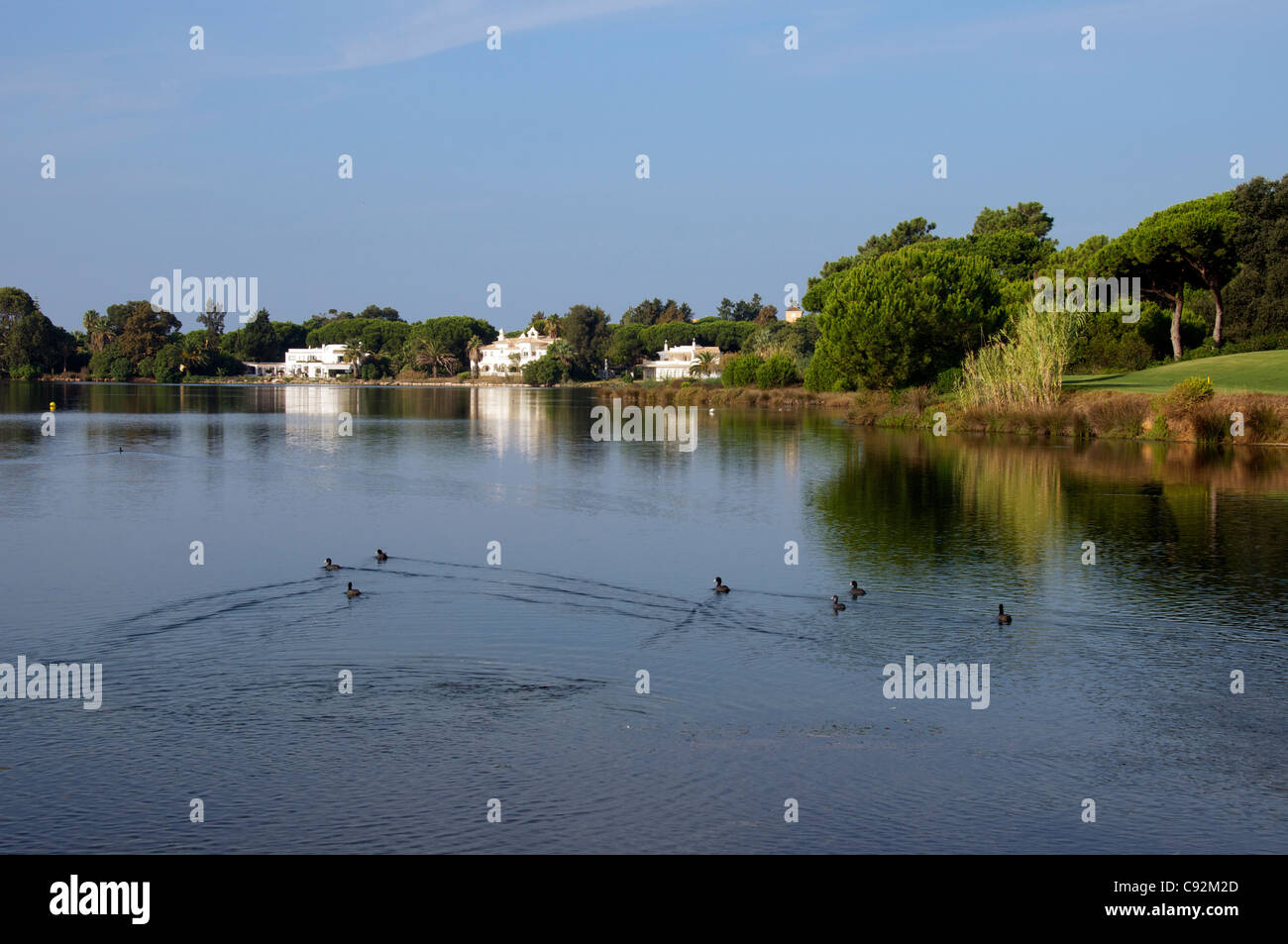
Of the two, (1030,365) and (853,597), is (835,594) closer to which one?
(853,597)

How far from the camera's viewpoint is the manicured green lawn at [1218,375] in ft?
195

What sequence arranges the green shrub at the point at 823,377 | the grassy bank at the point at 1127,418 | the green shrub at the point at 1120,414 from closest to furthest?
the grassy bank at the point at 1127,418 → the green shrub at the point at 1120,414 → the green shrub at the point at 823,377

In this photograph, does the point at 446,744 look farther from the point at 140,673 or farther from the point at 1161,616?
the point at 1161,616

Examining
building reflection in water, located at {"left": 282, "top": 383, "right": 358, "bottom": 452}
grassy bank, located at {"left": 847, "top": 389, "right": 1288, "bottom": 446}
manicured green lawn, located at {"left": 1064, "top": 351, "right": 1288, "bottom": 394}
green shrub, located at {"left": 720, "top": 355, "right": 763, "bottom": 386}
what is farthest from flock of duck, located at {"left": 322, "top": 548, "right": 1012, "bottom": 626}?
green shrub, located at {"left": 720, "top": 355, "right": 763, "bottom": 386}

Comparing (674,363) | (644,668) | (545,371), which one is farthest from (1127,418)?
(674,363)

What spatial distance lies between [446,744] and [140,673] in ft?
18.2

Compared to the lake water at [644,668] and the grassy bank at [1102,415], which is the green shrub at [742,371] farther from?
the lake water at [644,668]

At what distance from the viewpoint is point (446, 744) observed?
13.4m

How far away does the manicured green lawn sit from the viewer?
195 feet

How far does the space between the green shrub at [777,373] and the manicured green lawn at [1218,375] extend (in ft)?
113

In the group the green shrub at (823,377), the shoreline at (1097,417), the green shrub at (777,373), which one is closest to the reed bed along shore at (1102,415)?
the shoreline at (1097,417)

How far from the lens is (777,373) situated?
108 m
